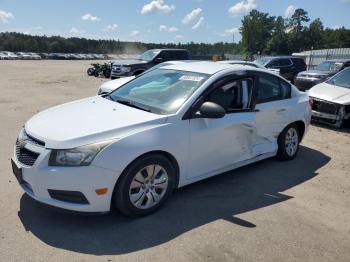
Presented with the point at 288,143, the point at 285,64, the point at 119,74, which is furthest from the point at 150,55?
the point at 288,143

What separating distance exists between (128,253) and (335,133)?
272 inches

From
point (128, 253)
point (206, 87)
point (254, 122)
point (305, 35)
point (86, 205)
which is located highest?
point (305, 35)

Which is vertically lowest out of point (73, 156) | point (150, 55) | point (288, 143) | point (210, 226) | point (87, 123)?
point (210, 226)

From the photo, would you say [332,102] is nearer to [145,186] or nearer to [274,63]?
[145,186]

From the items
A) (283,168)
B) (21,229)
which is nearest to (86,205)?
(21,229)

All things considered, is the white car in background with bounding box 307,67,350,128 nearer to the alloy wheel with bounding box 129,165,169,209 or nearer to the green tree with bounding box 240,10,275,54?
the alloy wheel with bounding box 129,165,169,209

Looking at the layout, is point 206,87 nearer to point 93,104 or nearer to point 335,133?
point 93,104

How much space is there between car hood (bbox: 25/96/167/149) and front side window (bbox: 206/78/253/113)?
946 mm

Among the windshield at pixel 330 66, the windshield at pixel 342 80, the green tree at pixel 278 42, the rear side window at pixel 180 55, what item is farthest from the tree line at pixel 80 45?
the windshield at pixel 342 80

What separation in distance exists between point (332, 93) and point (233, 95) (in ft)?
17.2

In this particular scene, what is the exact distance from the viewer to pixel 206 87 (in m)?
4.66

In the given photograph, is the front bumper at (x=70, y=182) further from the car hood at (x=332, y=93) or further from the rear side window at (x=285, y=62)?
the rear side window at (x=285, y=62)

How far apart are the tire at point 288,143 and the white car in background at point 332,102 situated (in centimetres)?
291

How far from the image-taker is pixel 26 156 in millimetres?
3896
